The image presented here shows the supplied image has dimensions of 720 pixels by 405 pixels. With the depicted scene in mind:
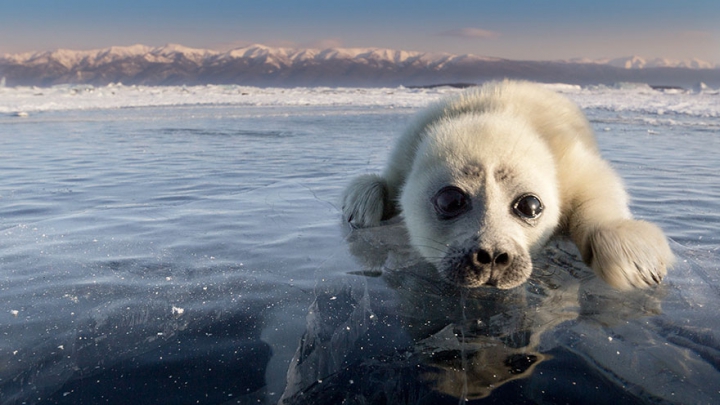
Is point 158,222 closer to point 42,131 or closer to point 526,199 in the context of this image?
point 526,199

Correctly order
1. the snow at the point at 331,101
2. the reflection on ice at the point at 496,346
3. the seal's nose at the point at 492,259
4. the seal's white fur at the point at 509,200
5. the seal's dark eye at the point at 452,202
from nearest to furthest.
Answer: the reflection on ice at the point at 496,346 → the seal's nose at the point at 492,259 → the seal's white fur at the point at 509,200 → the seal's dark eye at the point at 452,202 → the snow at the point at 331,101

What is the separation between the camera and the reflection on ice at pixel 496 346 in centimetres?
136

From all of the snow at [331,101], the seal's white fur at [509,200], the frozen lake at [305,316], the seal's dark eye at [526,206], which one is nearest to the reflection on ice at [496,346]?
the frozen lake at [305,316]

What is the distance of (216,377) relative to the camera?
1.42 m

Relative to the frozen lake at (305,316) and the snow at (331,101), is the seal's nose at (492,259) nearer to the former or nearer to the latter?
the frozen lake at (305,316)

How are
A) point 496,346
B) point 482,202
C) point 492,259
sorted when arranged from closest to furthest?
point 496,346
point 492,259
point 482,202

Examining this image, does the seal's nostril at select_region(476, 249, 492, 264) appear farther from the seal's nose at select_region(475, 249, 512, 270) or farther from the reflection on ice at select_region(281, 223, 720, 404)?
the reflection on ice at select_region(281, 223, 720, 404)

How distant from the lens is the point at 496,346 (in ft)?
5.32

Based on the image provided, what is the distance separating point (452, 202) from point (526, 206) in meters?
0.31

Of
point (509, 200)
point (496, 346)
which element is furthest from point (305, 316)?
point (509, 200)

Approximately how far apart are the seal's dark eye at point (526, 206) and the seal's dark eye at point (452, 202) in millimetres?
211

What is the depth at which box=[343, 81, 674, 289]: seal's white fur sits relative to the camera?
6.99 feet

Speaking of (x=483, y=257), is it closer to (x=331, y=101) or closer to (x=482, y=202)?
(x=482, y=202)

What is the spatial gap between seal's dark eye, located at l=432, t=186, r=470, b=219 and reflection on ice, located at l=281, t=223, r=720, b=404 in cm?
30
